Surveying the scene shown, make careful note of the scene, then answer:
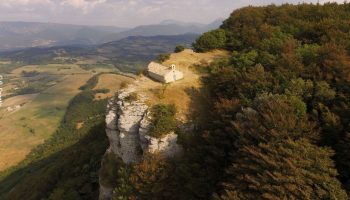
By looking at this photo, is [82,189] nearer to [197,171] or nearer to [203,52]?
[197,171]

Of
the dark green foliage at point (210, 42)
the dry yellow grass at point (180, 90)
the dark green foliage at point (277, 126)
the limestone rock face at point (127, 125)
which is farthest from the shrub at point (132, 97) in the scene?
the dark green foliage at point (210, 42)

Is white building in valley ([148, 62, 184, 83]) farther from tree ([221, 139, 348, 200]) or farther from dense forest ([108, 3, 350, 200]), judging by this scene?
tree ([221, 139, 348, 200])

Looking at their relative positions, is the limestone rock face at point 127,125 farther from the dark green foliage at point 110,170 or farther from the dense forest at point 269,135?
the dense forest at point 269,135

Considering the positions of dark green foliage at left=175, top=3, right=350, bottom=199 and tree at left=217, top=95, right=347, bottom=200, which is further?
dark green foliage at left=175, top=3, right=350, bottom=199

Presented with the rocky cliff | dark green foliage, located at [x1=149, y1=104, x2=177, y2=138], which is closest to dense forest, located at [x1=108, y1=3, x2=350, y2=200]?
the rocky cliff

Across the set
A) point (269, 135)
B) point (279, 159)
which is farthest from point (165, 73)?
point (279, 159)

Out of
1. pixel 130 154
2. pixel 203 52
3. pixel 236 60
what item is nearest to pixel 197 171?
pixel 130 154
